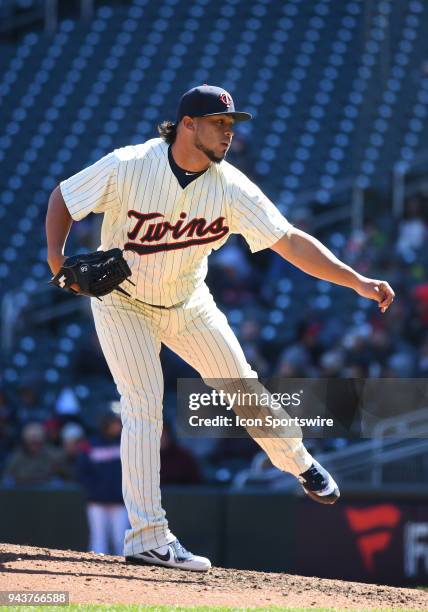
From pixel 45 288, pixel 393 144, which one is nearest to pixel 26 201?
pixel 45 288

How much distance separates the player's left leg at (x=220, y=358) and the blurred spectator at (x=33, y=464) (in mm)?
4990

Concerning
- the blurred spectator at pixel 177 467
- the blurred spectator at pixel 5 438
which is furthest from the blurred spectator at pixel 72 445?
the blurred spectator at pixel 177 467

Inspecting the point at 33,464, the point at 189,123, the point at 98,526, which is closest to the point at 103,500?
the point at 98,526

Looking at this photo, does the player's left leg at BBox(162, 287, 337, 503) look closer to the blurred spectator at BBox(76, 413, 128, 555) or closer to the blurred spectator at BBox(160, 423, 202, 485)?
the blurred spectator at BBox(76, 413, 128, 555)

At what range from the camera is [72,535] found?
910 centimetres

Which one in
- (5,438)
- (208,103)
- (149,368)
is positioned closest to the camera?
(208,103)

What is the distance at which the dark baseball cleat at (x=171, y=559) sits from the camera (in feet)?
16.4

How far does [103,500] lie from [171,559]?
391 centimetres

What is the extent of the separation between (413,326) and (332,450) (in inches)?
63.6

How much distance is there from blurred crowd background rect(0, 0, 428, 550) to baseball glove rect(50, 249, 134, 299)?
4428mm

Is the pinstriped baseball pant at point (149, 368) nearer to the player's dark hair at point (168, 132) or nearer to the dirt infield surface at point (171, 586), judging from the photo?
the dirt infield surface at point (171, 586)

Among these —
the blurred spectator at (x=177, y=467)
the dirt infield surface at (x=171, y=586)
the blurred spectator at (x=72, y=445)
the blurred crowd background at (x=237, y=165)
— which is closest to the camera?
the dirt infield surface at (x=171, y=586)

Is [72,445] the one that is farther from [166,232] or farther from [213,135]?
[213,135]

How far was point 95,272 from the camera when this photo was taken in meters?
4.63
